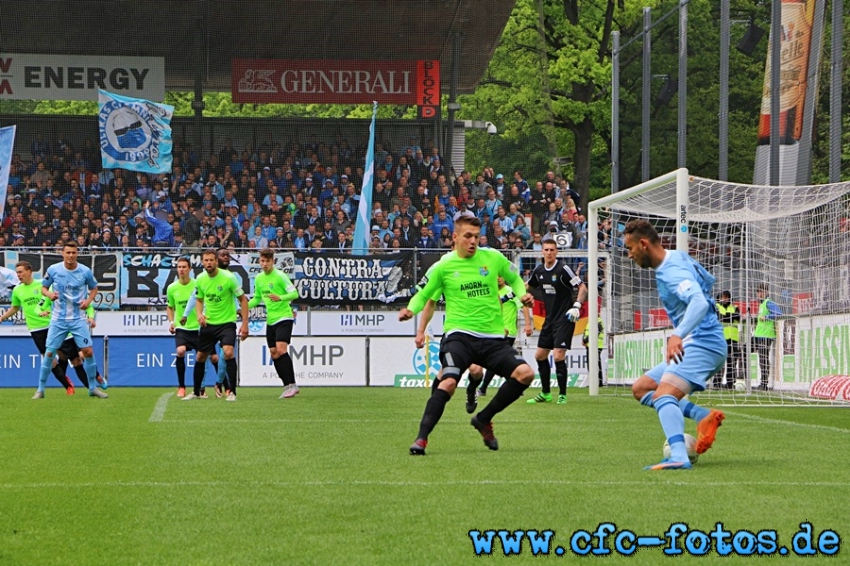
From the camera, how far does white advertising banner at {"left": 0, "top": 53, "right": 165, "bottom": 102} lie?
35.7 meters

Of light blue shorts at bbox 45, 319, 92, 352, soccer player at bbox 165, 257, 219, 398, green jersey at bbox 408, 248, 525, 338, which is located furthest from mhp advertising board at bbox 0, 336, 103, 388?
green jersey at bbox 408, 248, 525, 338

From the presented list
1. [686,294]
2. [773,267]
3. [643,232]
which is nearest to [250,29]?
[773,267]

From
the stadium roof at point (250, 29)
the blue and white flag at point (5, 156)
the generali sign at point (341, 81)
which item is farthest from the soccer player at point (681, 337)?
the generali sign at point (341, 81)

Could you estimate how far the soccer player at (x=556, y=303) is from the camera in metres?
18.4

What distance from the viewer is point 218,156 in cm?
3425

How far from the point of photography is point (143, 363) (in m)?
27.2

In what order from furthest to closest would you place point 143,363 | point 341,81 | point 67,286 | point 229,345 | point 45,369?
point 341,81
point 143,363
point 45,369
point 67,286
point 229,345

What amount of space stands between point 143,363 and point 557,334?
1158cm

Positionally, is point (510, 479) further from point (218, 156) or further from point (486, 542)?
point (218, 156)

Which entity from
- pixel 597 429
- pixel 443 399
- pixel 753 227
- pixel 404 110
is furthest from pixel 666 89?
pixel 443 399

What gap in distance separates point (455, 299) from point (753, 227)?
11.4 metres

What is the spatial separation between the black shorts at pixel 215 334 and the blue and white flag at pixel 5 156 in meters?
12.3

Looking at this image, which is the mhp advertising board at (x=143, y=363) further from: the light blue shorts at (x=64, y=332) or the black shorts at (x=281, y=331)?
the black shorts at (x=281, y=331)

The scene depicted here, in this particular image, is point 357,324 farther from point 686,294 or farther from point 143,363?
point 686,294
